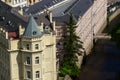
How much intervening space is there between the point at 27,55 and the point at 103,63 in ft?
110

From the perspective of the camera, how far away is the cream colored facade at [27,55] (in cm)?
11331

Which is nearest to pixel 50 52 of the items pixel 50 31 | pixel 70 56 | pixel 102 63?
pixel 50 31

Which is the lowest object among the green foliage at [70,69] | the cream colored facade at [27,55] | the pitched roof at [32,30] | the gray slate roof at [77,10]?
the green foliage at [70,69]

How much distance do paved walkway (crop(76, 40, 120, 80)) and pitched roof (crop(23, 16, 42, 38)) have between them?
2593 cm

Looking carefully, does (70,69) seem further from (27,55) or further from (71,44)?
(27,55)

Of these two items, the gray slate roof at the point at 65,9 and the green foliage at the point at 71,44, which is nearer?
the green foliage at the point at 71,44

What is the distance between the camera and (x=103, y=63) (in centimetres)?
14250

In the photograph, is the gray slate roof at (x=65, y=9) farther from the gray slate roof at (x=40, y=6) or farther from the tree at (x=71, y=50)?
the tree at (x=71, y=50)

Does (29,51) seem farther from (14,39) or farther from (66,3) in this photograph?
(66,3)

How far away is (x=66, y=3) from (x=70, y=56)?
23.3 meters

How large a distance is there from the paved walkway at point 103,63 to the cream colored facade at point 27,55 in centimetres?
1969

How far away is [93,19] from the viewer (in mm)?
156500

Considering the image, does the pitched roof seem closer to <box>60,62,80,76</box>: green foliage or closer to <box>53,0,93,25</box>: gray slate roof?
<box>60,62,80,76</box>: green foliage

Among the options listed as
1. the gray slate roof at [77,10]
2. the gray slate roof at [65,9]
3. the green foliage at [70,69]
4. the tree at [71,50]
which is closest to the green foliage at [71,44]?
the tree at [71,50]
